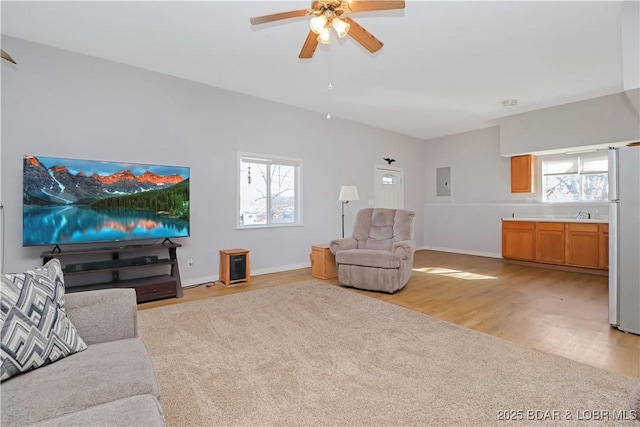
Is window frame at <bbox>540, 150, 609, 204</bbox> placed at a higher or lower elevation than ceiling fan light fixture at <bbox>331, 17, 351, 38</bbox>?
lower

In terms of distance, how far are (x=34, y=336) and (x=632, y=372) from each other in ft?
11.0

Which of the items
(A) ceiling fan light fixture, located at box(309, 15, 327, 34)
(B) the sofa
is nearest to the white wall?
(B) the sofa

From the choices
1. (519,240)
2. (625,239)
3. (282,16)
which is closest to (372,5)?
(282,16)

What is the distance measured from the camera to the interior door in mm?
6957

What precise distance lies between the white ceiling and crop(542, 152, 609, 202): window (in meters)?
1.34

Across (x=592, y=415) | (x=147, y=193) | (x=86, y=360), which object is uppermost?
(x=147, y=193)

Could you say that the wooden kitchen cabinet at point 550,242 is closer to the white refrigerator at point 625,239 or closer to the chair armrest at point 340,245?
the white refrigerator at point 625,239

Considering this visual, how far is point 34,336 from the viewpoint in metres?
1.27

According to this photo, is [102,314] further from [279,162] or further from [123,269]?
[279,162]

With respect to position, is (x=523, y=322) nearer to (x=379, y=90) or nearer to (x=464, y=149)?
(x=379, y=90)

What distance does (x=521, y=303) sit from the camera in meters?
3.52

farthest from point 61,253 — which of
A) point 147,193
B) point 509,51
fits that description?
point 509,51

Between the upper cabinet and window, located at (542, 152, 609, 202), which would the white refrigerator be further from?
the upper cabinet

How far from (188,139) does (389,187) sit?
4557 mm
